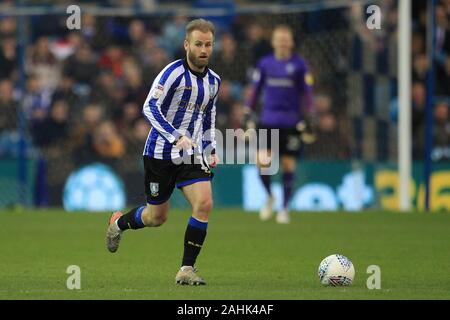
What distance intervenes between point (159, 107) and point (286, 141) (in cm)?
729

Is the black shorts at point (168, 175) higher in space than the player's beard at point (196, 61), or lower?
lower

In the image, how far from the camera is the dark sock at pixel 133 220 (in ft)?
32.4

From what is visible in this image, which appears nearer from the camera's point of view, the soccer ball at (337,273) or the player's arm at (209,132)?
the soccer ball at (337,273)

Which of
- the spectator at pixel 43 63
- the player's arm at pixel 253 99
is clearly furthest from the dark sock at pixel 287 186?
the spectator at pixel 43 63

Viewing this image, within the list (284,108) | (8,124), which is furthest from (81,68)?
(284,108)

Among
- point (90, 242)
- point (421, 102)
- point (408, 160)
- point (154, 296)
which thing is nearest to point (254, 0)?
point (421, 102)

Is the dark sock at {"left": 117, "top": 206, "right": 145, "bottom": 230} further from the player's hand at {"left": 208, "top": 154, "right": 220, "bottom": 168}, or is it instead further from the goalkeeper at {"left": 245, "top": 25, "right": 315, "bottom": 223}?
the goalkeeper at {"left": 245, "top": 25, "right": 315, "bottom": 223}

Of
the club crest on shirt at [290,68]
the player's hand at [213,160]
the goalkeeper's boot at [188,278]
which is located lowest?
the goalkeeper's boot at [188,278]

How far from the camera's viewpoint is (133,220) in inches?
390

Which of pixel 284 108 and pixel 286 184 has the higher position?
pixel 284 108

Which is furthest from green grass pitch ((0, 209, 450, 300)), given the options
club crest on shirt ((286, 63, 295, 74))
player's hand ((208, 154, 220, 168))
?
club crest on shirt ((286, 63, 295, 74))

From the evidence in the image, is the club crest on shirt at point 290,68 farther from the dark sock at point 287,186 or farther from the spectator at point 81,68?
the spectator at point 81,68

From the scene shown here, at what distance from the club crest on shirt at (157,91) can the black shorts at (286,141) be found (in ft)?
23.3

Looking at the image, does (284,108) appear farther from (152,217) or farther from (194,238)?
(194,238)
